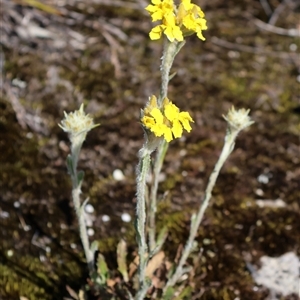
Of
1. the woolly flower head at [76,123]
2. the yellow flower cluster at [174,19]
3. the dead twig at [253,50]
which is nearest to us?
the yellow flower cluster at [174,19]

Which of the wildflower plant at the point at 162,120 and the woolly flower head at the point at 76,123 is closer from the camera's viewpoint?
the wildflower plant at the point at 162,120

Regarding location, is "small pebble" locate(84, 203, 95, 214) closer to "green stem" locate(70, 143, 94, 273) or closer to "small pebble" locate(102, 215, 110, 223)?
"small pebble" locate(102, 215, 110, 223)

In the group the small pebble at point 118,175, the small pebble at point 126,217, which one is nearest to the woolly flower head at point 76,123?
the small pebble at point 126,217

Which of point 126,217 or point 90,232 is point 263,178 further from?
point 90,232

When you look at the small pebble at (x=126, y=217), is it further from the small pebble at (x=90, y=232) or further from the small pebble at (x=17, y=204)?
the small pebble at (x=17, y=204)

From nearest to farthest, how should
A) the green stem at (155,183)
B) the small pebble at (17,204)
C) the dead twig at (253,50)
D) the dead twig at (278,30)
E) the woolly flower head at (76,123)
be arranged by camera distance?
the woolly flower head at (76,123) < the green stem at (155,183) < the small pebble at (17,204) < the dead twig at (253,50) < the dead twig at (278,30)
